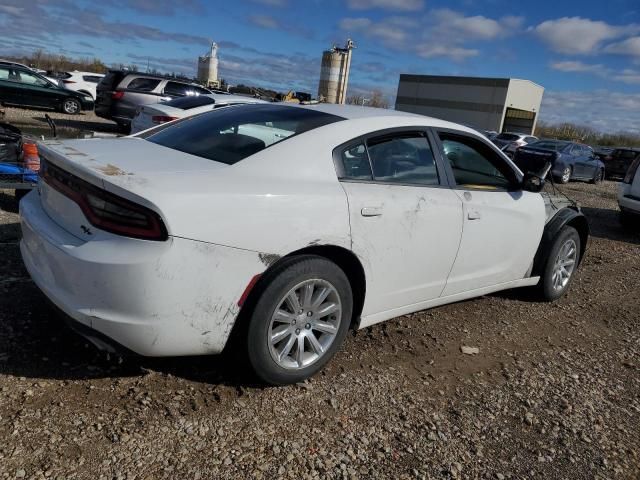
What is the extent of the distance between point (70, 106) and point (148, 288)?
64.4 ft

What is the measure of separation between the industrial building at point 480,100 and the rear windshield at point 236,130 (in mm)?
57102

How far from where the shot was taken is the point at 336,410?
9.57 ft

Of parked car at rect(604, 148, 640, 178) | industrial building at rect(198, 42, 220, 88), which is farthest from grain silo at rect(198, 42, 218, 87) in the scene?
parked car at rect(604, 148, 640, 178)

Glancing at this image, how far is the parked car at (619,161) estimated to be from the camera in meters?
22.6

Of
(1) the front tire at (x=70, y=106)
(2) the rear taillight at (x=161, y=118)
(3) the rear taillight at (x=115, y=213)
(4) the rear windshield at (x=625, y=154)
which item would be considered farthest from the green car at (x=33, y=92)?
(4) the rear windshield at (x=625, y=154)

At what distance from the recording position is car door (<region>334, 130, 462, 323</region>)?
123 inches

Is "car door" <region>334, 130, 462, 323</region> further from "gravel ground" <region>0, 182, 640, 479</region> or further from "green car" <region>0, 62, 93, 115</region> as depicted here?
"green car" <region>0, 62, 93, 115</region>

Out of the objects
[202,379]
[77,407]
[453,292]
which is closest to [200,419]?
[202,379]

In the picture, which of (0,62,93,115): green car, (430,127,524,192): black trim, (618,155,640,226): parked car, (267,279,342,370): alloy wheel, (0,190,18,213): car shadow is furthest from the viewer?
(0,62,93,115): green car

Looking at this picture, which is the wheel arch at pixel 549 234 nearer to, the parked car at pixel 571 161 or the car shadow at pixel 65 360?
the car shadow at pixel 65 360

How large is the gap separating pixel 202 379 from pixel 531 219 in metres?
2.91

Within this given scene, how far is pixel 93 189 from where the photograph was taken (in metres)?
2.56

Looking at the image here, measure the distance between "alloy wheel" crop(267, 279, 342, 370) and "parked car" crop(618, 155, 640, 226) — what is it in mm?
8203

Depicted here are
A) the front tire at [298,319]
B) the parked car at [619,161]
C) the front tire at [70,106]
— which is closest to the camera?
the front tire at [298,319]
